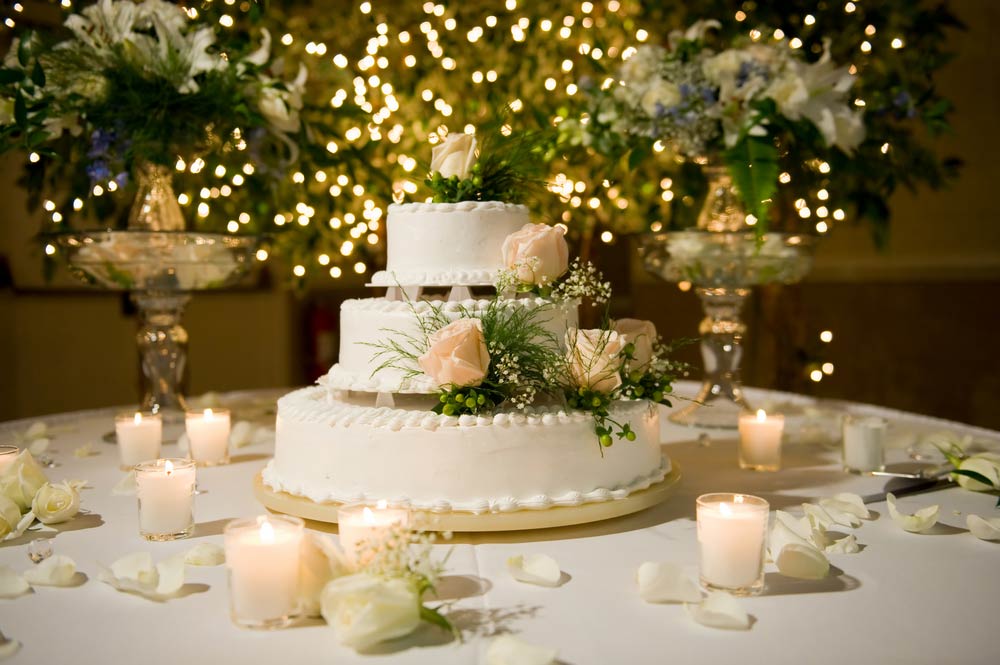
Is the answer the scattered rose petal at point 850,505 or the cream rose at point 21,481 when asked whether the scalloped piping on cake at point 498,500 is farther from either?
the cream rose at point 21,481

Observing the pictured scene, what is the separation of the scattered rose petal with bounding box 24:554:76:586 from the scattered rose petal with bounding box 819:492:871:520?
63.7 inches

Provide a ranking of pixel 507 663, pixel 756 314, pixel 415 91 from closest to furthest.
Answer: pixel 507 663 → pixel 415 91 → pixel 756 314

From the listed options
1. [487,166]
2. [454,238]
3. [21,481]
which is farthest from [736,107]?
[21,481]

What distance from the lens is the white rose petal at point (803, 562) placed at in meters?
1.62

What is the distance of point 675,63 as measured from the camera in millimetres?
3086

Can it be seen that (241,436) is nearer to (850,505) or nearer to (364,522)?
(364,522)

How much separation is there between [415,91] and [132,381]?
109 inches

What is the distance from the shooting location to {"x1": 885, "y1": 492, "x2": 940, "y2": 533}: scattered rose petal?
1.90 metres

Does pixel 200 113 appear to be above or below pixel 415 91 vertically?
below

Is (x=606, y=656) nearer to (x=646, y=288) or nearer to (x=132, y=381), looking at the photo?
(x=132, y=381)

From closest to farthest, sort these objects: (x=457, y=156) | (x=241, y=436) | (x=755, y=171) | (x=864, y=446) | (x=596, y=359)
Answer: (x=596, y=359)
(x=457, y=156)
(x=864, y=446)
(x=755, y=171)
(x=241, y=436)

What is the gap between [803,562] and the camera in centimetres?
163

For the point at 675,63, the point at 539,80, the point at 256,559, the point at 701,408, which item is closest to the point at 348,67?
the point at 539,80

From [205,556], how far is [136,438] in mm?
950
